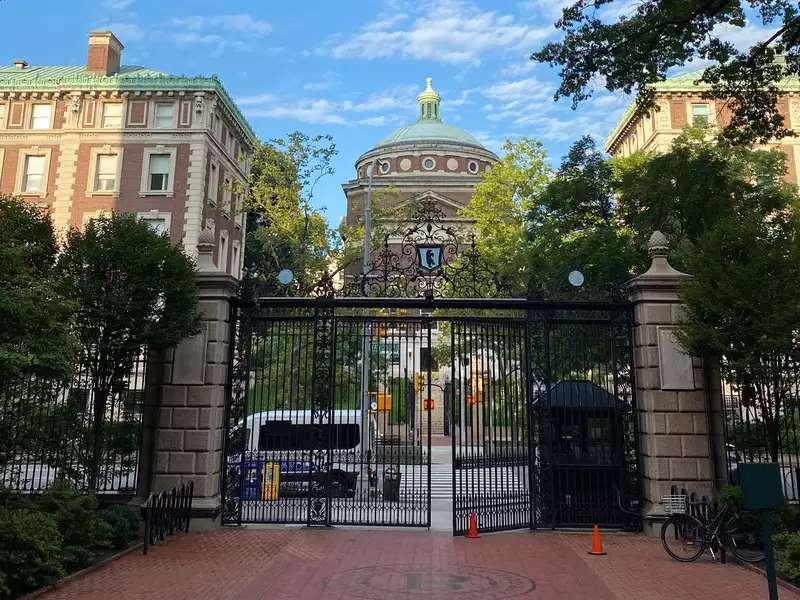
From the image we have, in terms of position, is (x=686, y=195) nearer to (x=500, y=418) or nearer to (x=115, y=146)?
(x=500, y=418)

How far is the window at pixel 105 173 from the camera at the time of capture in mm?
34969

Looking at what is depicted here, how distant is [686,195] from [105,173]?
29.0 m

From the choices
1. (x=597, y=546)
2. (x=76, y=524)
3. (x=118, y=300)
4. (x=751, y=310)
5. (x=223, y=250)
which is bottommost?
(x=597, y=546)

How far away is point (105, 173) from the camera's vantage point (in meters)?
35.2

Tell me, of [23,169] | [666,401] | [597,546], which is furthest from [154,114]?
[597,546]

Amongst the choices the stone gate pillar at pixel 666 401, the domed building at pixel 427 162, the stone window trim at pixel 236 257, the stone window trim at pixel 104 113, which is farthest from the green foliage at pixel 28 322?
the domed building at pixel 427 162

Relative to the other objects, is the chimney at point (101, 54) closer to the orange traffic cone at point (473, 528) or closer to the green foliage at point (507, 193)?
the green foliage at point (507, 193)

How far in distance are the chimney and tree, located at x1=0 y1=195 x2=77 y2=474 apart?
29.0 meters

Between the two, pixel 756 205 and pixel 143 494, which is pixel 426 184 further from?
pixel 143 494

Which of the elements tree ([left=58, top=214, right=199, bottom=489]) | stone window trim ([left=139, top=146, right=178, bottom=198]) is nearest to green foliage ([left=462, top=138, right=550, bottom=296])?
stone window trim ([left=139, top=146, right=178, bottom=198])

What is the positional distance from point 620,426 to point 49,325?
9.28 metres

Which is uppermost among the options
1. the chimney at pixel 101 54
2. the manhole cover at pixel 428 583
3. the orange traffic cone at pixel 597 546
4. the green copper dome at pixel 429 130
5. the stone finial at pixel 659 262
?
the green copper dome at pixel 429 130

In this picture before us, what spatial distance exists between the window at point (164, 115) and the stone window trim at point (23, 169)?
603cm

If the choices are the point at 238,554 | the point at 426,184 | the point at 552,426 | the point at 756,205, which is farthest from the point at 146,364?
the point at 426,184
